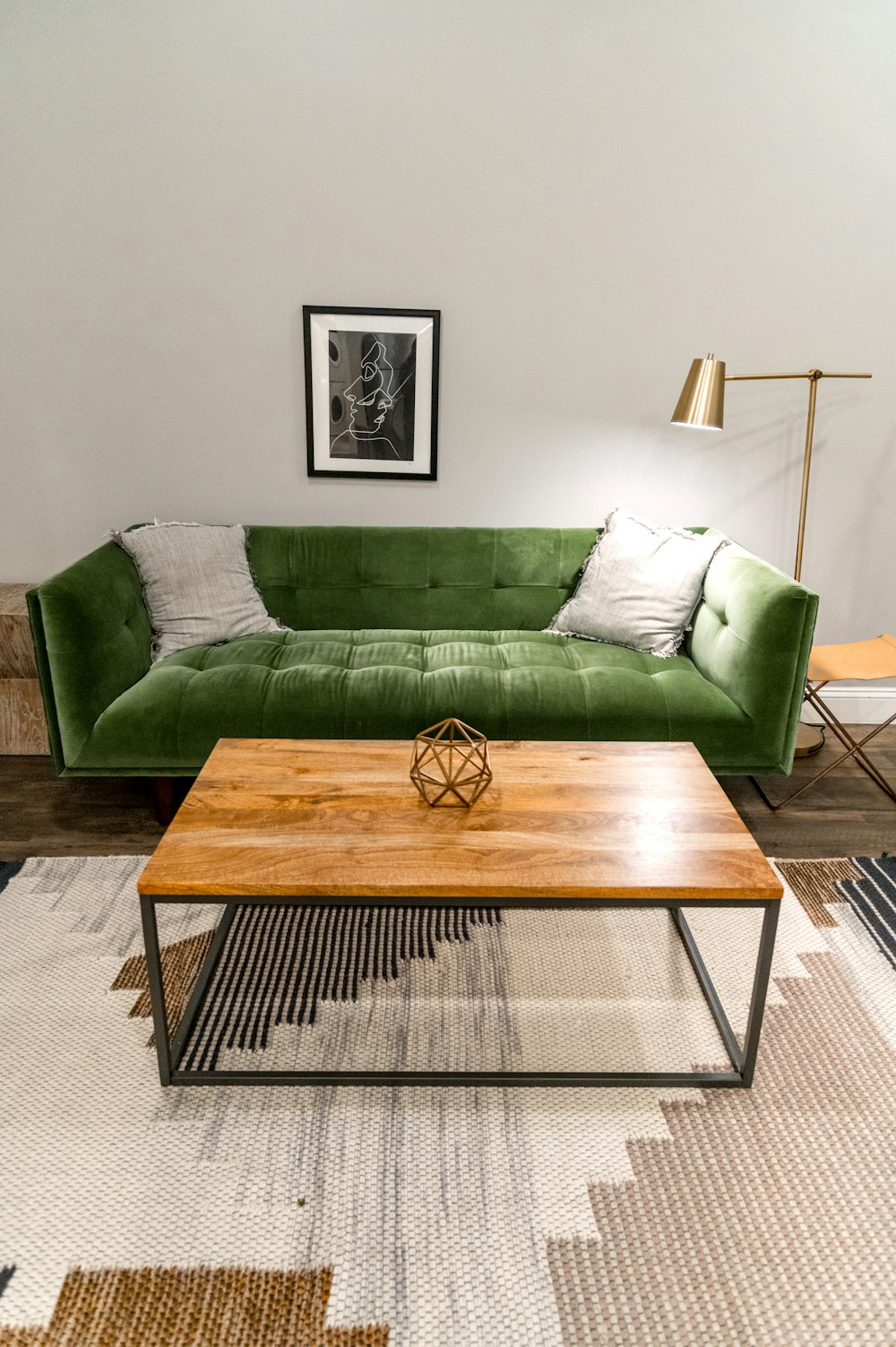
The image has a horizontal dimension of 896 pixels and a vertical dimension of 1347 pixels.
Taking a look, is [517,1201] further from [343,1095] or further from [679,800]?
[679,800]

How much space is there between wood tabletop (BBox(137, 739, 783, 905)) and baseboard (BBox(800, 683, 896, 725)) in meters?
1.62

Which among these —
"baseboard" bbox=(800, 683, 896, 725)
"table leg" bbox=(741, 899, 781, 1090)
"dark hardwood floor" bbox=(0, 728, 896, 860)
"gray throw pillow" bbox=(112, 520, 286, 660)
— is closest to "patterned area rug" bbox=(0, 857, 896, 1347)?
"table leg" bbox=(741, 899, 781, 1090)

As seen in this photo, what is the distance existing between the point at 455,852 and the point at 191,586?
5.14 feet

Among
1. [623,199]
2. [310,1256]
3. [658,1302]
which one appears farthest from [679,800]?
[623,199]

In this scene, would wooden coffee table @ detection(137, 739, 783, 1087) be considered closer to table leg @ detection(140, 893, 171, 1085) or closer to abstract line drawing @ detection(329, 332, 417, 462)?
table leg @ detection(140, 893, 171, 1085)

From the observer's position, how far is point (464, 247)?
9.48ft

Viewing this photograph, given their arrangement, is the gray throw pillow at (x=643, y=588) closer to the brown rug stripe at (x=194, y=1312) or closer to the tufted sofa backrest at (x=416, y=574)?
the tufted sofa backrest at (x=416, y=574)

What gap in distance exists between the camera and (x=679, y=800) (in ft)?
5.94

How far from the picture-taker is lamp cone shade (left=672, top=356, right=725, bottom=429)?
2.60m

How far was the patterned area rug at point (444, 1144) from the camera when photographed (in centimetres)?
127

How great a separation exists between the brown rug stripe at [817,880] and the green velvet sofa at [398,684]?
29 cm

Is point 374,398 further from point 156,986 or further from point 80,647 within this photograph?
point 156,986

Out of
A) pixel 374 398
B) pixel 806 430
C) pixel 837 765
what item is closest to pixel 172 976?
pixel 374 398

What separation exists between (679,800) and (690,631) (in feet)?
3.70
